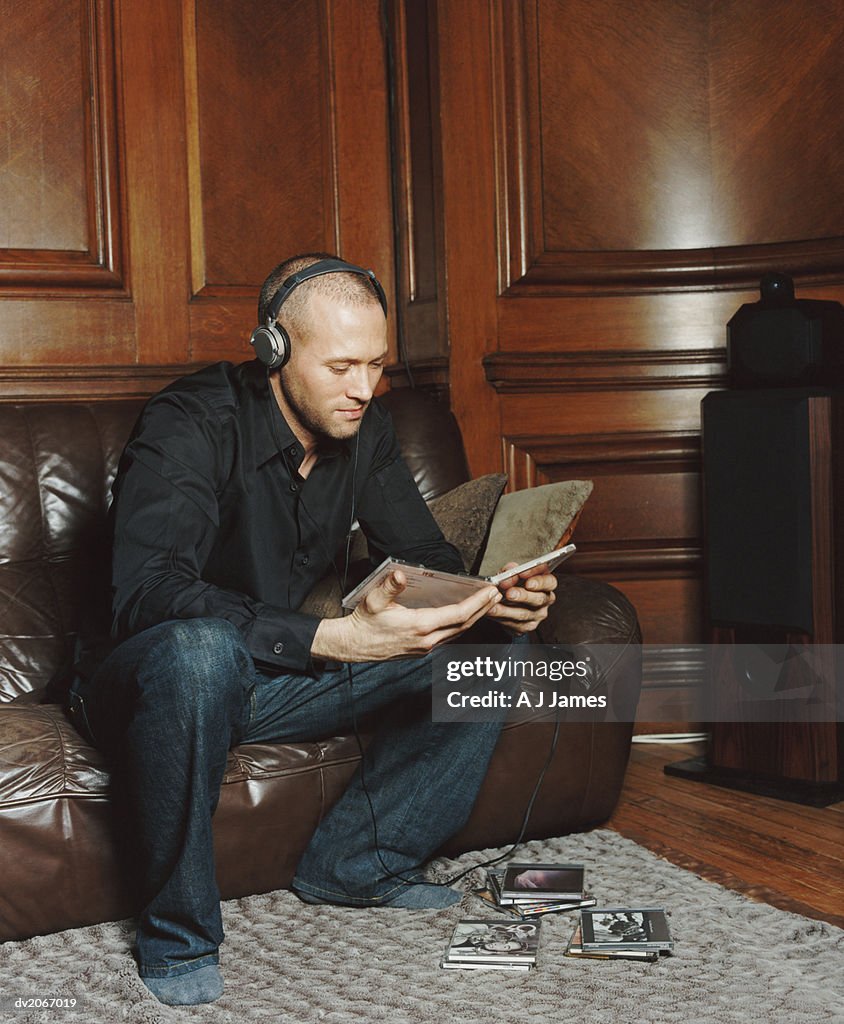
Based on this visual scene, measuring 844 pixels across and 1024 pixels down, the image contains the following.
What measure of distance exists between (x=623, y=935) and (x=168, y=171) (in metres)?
2.21

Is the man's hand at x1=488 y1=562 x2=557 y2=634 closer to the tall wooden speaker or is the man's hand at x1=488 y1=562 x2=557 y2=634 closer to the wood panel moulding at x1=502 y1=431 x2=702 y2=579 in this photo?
the tall wooden speaker

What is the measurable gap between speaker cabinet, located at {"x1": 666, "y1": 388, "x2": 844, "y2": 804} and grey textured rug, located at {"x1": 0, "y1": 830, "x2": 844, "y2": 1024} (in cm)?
76

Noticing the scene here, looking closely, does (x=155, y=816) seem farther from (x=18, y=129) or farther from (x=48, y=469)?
(x=18, y=129)

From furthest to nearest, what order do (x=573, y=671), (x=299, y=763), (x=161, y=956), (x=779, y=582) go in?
(x=779, y=582) < (x=573, y=671) < (x=299, y=763) < (x=161, y=956)

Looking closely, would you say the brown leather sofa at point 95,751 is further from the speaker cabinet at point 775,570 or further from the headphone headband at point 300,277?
the headphone headband at point 300,277

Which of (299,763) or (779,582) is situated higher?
(779,582)

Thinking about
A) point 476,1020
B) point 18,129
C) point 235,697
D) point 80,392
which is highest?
point 18,129

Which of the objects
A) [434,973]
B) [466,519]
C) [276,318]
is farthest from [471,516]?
[434,973]

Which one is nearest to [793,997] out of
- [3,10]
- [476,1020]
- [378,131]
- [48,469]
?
[476,1020]

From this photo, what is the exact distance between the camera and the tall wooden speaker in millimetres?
2758

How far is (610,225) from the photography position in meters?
3.35

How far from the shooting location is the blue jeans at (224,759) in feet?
5.86

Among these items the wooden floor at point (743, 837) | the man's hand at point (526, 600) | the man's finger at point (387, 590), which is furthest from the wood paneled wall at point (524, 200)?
the man's finger at point (387, 590)

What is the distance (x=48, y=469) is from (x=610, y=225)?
1695 millimetres
